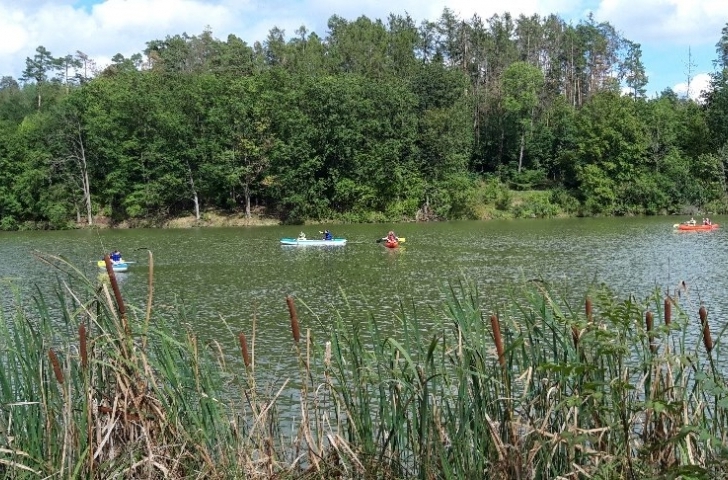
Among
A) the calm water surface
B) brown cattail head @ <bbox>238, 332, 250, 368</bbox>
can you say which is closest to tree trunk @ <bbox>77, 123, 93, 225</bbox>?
the calm water surface

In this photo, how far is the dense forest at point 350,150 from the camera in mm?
57406

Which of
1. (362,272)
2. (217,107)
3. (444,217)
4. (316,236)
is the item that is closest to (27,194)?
(217,107)

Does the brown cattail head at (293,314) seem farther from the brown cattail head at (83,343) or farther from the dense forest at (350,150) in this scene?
the dense forest at (350,150)

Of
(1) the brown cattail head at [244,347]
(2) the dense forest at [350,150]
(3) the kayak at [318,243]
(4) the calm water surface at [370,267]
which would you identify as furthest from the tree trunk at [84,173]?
(1) the brown cattail head at [244,347]

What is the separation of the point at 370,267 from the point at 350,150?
32145 millimetres

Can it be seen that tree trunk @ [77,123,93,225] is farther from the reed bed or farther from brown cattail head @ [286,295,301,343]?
brown cattail head @ [286,295,301,343]

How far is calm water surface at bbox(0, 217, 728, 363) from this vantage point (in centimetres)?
1769

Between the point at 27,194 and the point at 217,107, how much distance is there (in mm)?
17491

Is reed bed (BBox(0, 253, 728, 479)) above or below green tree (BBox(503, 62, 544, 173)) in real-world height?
below

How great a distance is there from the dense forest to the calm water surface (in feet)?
38.9

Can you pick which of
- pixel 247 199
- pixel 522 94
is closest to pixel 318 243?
pixel 247 199

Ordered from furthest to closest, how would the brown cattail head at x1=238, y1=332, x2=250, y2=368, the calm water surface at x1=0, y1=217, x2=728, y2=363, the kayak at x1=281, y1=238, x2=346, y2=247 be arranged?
1. the kayak at x1=281, y1=238, x2=346, y2=247
2. the calm water surface at x1=0, y1=217, x2=728, y2=363
3. the brown cattail head at x1=238, y1=332, x2=250, y2=368

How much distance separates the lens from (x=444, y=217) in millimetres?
56781

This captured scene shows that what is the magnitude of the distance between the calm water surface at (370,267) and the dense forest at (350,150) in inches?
467
